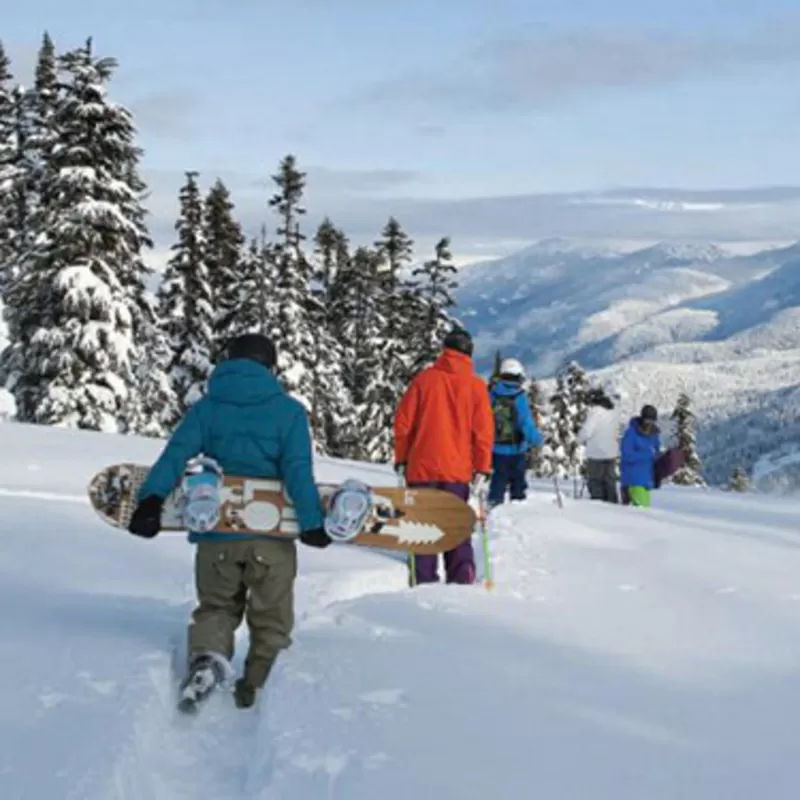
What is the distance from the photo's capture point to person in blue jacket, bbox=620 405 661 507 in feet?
54.7

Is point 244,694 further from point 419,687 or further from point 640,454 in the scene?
point 640,454

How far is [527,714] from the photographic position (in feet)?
17.0

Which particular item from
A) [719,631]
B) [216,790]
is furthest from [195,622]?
[719,631]

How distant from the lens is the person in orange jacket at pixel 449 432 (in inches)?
354

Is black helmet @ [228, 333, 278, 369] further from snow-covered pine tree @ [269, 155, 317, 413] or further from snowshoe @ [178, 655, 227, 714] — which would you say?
snow-covered pine tree @ [269, 155, 317, 413]

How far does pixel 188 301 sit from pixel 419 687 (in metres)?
35.2

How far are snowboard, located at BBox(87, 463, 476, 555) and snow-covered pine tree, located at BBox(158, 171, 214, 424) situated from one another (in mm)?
32061

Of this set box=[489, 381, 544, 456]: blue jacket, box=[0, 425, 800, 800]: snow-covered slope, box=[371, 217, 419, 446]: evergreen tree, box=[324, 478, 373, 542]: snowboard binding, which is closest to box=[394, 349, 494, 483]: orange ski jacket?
box=[0, 425, 800, 800]: snow-covered slope

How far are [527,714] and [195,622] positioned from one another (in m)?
2.05

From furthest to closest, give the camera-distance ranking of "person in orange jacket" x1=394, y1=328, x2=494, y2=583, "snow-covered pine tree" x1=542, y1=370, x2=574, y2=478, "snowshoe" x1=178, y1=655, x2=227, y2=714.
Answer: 1. "snow-covered pine tree" x1=542, y1=370, x2=574, y2=478
2. "person in orange jacket" x1=394, y1=328, x2=494, y2=583
3. "snowshoe" x1=178, y1=655, x2=227, y2=714

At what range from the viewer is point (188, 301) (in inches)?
1550

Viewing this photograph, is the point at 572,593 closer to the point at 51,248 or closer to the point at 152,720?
the point at 152,720

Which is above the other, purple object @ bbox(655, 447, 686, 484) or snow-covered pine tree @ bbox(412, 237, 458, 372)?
snow-covered pine tree @ bbox(412, 237, 458, 372)

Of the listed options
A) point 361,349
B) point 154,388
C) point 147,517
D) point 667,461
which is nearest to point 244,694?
point 147,517
